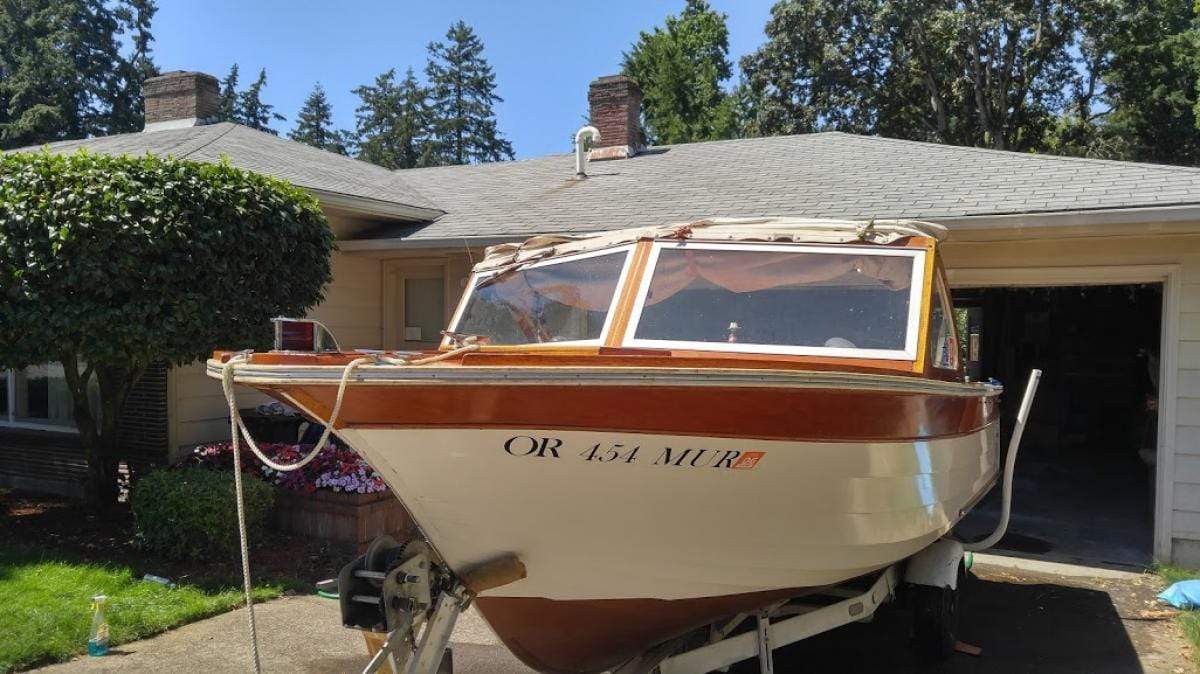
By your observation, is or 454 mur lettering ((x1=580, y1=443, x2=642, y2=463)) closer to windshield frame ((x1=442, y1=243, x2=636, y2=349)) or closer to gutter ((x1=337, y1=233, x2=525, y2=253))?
windshield frame ((x1=442, y1=243, x2=636, y2=349))

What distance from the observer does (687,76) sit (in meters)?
32.2

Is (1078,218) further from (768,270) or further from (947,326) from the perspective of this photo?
(768,270)

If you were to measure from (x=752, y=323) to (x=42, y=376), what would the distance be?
331 inches

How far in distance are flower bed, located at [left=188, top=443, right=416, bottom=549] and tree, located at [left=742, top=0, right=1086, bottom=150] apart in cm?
2144

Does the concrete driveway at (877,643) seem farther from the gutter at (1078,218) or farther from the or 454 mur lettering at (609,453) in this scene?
the gutter at (1078,218)

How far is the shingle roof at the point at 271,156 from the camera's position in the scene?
943cm

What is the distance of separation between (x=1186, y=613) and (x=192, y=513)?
692 centimetres

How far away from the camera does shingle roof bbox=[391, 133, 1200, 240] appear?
7102mm

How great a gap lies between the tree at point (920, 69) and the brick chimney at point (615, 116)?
46.6 feet

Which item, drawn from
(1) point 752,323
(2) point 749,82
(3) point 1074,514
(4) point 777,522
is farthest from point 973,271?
(2) point 749,82

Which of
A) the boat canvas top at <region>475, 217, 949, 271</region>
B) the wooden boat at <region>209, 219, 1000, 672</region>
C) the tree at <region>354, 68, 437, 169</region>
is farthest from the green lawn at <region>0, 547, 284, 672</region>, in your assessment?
the tree at <region>354, 68, 437, 169</region>

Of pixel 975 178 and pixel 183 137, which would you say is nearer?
pixel 975 178

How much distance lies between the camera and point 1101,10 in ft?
72.9

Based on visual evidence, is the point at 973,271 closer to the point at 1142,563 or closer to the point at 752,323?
the point at 1142,563
